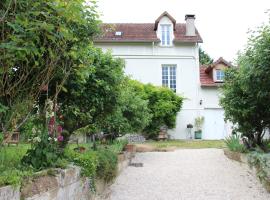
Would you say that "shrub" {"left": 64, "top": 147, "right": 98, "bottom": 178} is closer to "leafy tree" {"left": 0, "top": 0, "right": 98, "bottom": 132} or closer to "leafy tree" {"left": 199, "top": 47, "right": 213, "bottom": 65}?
"leafy tree" {"left": 0, "top": 0, "right": 98, "bottom": 132}

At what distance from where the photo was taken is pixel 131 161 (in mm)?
14688

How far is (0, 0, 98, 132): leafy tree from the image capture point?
169 inches

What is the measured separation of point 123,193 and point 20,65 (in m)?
5.19

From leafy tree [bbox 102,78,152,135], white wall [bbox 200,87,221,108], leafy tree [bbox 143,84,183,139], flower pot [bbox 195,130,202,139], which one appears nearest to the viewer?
leafy tree [bbox 102,78,152,135]

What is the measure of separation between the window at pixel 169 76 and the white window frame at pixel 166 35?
1746mm

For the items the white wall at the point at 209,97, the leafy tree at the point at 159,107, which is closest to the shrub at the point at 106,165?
the leafy tree at the point at 159,107

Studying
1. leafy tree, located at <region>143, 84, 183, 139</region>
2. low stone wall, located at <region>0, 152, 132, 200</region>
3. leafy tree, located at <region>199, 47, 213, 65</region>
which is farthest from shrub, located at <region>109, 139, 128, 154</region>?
leafy tree, located at <region>199, 47, 213, 65</region>

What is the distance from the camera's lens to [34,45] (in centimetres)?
442

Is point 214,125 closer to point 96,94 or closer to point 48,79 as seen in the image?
point 96,94

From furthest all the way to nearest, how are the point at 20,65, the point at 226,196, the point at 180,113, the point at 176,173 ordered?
the point at 180,113 < the point at 176,173 < the point at 226,196 < the point at 20,65

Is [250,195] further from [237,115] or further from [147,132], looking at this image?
[147,132]

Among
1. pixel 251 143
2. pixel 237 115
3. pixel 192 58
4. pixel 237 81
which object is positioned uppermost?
pixel 192 58

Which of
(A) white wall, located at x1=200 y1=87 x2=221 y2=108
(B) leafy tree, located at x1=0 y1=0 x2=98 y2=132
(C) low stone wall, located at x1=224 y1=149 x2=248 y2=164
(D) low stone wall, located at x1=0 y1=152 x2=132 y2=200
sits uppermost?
(A) white wall, located at x1=200 y1=87 x2=221 y2=108

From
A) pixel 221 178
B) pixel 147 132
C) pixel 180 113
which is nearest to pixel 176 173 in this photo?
pixel 221 178
